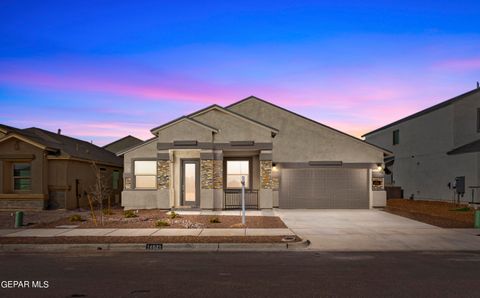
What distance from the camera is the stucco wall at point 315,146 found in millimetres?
25172

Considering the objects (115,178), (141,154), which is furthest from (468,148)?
(115,178)

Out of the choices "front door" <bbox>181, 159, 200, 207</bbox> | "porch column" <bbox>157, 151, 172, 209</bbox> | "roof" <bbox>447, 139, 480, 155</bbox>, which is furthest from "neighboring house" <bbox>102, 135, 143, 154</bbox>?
"roof" <bbox>447, 139, 480, 155</bbox>

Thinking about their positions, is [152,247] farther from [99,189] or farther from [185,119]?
[185,119]

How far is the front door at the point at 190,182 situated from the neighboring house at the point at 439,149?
18.0 meters

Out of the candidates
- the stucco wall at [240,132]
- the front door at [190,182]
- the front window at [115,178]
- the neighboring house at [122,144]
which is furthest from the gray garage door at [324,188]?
the neighboring house at [122,144]

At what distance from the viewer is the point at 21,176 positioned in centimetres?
2472

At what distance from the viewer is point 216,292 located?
302 inches

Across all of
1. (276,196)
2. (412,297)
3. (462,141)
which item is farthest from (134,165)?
(462,141)

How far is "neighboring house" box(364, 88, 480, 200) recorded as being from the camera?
2838 centimetres

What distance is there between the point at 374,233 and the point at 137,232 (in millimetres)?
8817

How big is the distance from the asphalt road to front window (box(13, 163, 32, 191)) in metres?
14.5

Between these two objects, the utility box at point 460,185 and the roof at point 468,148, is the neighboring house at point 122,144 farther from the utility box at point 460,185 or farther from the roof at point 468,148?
the utility box at point 460,185

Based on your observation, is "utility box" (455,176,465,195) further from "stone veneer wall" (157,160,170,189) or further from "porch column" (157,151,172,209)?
"stone veneer wall" (157,160,170,189)

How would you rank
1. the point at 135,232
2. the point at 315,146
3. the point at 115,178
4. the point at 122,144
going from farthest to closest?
the point at 122,144 < the point at 115,178 < the point at 315,146 < the point at 135,232
